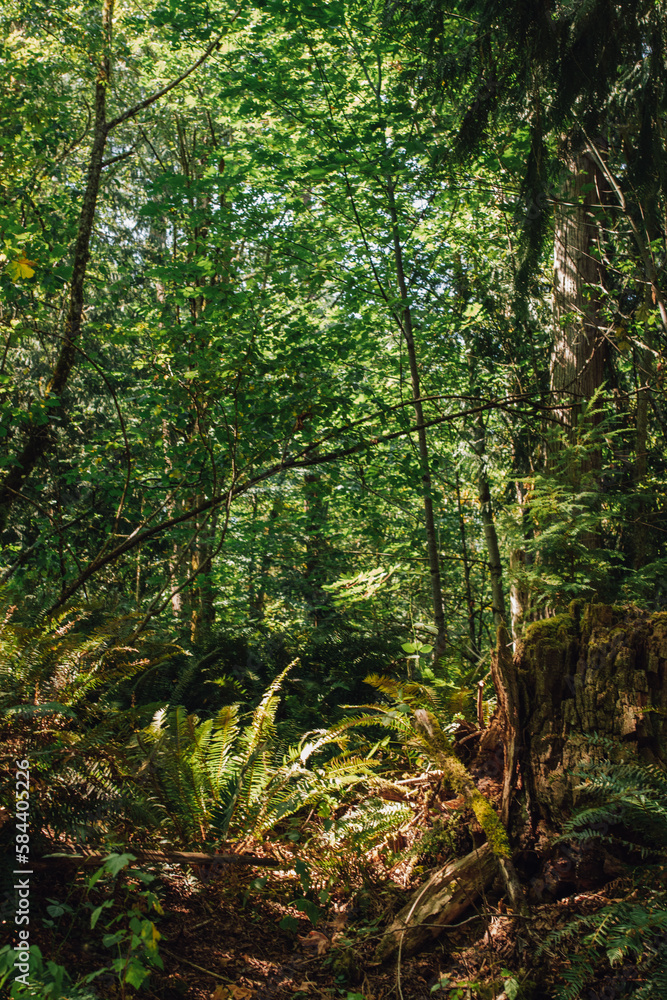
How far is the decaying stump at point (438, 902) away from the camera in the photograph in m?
2.62

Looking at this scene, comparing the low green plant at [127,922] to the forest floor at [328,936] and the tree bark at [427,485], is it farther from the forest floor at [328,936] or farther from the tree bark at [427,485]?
the tree bark at [427,485]

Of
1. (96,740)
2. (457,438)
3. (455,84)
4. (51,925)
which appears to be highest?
(455,84)

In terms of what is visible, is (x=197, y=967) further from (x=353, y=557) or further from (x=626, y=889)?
(x=353, y=557)

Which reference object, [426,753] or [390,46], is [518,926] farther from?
[390,46]

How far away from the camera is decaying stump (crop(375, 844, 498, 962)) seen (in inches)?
103

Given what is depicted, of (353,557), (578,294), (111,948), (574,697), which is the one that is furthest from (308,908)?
(578,294)

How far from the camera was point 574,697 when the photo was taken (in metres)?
2.86

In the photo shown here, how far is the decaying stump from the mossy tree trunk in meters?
0.30

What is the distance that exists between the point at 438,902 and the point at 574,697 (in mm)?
1061

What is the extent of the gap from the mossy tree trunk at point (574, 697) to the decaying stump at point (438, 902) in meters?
0.30

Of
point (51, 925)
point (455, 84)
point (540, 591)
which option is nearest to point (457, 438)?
point (540, 591)

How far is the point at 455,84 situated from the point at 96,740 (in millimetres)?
5140

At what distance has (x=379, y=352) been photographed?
291 inches

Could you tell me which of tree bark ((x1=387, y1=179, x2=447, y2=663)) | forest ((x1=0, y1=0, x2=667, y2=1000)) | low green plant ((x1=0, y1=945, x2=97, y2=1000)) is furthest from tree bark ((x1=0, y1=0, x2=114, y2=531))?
low green plant ((x1=0, y1=945, x2=97, y2=1000))
